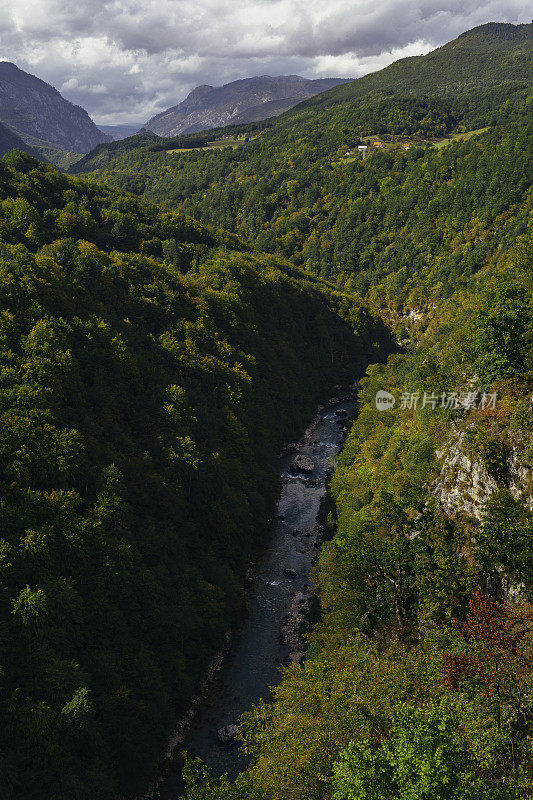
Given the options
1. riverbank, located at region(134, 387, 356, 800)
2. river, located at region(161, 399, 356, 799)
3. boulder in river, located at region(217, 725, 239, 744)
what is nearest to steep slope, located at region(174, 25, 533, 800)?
boulder in river, located at region(217, 725, 239, 744)

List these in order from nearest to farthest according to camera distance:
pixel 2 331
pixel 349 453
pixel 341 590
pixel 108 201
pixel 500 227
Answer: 1. pixel 341 590
2. pixel 2 331
3. pixel 349 453
4. pixel 108 201
5. pixel 500 227

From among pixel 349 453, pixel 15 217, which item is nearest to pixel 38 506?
pixel 349 453

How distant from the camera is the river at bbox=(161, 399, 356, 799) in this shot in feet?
158

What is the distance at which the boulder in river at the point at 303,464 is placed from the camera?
95812 millimetres

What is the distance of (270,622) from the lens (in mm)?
61969

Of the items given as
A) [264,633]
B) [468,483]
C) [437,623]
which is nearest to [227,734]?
[264,633]

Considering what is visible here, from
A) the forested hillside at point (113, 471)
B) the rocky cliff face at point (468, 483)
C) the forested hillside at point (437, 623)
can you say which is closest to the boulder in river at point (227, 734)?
the forested hillside at point (113, 471)

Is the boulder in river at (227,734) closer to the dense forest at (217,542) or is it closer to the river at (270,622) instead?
the river at (270,622)

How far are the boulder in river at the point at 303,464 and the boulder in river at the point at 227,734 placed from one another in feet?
173

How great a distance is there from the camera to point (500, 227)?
154 meters

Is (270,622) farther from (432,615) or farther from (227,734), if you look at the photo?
(432,615)

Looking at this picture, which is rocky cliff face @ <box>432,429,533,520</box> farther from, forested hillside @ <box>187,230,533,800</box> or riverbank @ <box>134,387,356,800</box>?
riverbank @ <box>134,387,356,800</box>

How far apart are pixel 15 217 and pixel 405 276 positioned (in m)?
139

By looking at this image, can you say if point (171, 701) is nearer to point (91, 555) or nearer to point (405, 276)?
point (91, 555)
